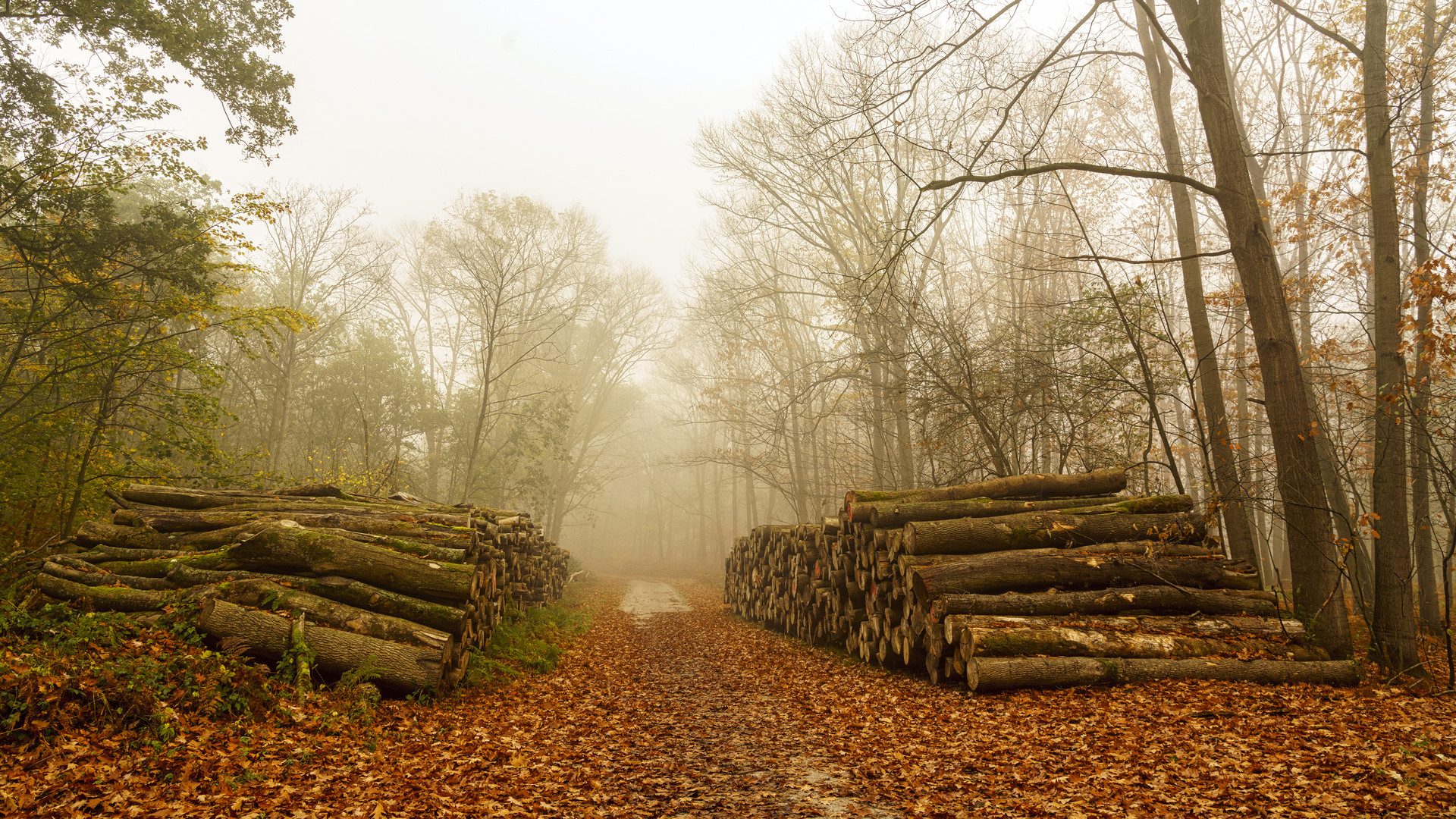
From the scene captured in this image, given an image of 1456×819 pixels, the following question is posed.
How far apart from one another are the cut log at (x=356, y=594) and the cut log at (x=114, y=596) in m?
0.27

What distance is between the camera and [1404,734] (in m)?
4.52

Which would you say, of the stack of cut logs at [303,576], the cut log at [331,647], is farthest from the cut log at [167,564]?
the cut log at [331,647]

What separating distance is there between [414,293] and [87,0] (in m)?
24.8

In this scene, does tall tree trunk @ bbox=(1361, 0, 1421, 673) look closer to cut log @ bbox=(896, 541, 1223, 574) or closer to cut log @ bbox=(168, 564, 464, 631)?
cut log @ bbox=(896, 541, 1223, 574)

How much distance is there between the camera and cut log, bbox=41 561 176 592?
21.6ft

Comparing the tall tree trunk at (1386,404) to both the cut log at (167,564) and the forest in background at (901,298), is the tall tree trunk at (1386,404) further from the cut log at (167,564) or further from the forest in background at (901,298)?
the cut log at (167,564)

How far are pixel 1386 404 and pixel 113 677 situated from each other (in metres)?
11.1

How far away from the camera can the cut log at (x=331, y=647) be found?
5832 mm

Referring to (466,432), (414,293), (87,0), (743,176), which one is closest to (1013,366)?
(743,176)

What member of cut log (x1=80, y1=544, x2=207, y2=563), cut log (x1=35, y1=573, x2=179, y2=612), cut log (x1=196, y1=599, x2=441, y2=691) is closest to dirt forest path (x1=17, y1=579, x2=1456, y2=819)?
Answer: cut log (x1=196, y1=599, x2=441, y2=691)

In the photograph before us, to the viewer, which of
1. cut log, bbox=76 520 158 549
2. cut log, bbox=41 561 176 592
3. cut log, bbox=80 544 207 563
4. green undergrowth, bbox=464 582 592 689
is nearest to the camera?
cut log, bbox=41 561 176 592

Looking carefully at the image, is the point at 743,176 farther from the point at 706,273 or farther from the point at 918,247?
the point at 918,247

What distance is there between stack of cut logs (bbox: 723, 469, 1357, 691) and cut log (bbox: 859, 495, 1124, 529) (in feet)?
0.06

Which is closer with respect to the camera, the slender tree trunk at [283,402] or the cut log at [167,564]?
the cut log at [167,564]
